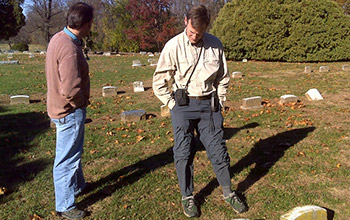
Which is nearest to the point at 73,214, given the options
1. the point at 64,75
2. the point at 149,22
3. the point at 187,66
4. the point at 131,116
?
the point at 64,75

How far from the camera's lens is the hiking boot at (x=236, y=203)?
3.35 m

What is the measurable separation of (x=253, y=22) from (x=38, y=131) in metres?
15.2

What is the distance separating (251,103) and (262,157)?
2.89 metres

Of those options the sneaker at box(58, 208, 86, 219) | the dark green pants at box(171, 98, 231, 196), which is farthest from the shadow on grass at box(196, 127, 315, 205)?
the sneaker at box(58, 208, 86, 219)

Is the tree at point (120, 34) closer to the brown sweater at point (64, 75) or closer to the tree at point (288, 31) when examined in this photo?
the tree at point (288, 31)

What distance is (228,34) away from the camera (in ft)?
61.7

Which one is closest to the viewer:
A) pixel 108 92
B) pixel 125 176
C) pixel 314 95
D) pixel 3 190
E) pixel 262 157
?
pixel 3 190

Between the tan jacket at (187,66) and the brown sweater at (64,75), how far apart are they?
0.77 m

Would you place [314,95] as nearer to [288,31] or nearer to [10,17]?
[288,31]

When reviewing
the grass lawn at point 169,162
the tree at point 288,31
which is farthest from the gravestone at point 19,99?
the tree at point 288,31

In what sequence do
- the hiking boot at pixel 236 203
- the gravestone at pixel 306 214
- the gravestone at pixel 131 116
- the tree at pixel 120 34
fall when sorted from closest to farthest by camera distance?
the gravestone at pixel 306 214 < the hiking boot at pixel 236 203 < the gravestone at pixel 131 116 < the tree at pixel 120 34

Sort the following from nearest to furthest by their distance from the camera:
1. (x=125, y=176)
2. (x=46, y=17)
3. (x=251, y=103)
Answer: (x=125, y=176) < (x=251, y=103) < (x=46, y=17)

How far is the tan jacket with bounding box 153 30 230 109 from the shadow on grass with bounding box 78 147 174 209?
57.5 inches

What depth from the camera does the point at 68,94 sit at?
2830 mm
